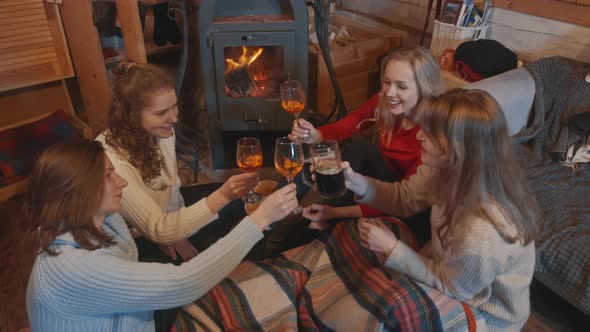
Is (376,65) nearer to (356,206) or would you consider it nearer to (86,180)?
(356,206)

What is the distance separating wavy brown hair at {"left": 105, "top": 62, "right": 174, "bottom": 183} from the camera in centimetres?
157

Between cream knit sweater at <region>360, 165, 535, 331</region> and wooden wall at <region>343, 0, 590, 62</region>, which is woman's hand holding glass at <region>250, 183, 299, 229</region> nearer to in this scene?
cream knit sweater at <region>360, 165, 535, 331</region>

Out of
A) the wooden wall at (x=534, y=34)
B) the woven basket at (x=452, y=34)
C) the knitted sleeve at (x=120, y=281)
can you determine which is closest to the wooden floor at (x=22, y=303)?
the knitted sleeve at (x=120, y=281)

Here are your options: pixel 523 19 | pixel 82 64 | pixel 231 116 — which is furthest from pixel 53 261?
pixel 523 19

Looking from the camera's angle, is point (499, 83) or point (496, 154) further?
point (499, 83)

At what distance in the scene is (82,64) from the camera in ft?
8.80

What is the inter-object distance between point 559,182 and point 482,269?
1.10 metres

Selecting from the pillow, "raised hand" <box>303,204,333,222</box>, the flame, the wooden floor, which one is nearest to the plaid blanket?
"raised hand" <box>303,204,333,222</box>

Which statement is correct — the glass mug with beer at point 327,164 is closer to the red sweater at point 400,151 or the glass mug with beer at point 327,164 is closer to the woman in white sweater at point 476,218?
the woman in white sweater at point 476,218

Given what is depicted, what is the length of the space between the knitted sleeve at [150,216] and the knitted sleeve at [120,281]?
16.2 inches

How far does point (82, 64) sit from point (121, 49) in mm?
398

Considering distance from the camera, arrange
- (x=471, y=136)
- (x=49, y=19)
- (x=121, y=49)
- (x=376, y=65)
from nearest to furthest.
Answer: (x=471, y=136), (x=49, y=19), (x=121, y=49), (x=376, y=65)

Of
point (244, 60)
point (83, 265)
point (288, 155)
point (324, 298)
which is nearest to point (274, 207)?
point (288, 155)

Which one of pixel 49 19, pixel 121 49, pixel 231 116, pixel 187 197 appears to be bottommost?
pixel 187 197
